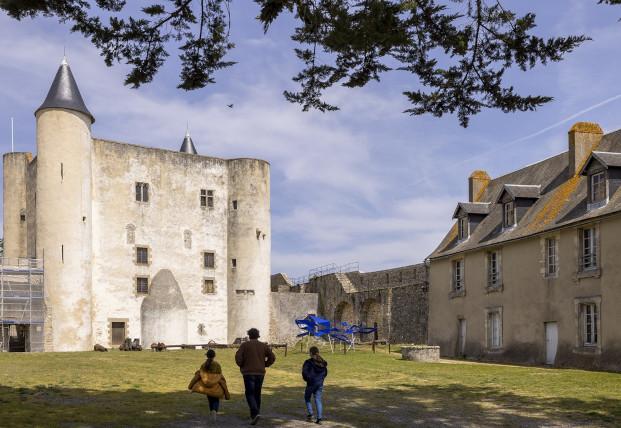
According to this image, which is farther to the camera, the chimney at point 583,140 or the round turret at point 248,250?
the round turret at point 248,250

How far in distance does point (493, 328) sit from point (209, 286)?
63.8 feet

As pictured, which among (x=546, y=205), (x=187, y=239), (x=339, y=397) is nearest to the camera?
(x=339, y=397)

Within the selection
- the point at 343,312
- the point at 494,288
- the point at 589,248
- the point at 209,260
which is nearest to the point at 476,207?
the point at 494,288

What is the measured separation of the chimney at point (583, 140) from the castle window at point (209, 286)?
74.4 ft

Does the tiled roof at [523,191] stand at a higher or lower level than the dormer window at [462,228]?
higher

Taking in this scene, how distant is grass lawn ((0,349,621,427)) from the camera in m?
11.0

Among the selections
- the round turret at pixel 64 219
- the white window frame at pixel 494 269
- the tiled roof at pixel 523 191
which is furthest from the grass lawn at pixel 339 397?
the round turret at pixel 64 219

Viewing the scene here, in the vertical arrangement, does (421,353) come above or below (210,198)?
below

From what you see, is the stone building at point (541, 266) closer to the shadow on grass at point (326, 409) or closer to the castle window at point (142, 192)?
the shadow on grass at point (326, 409)

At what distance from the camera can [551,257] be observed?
2364 centimetres

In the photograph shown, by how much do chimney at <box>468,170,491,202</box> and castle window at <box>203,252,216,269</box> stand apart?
1601 centimetres

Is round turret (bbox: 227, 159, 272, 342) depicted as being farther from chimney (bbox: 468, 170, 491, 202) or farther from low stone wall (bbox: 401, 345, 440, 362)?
low stone wall (bbox: 401, 345, 440, 362)

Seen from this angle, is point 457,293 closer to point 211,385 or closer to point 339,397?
point 339,397

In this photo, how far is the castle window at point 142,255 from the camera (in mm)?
39438
